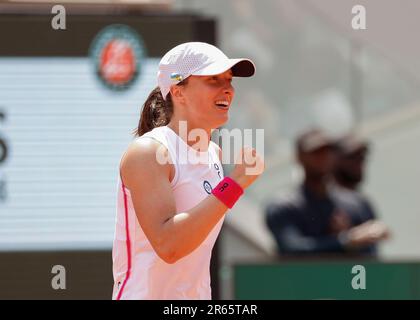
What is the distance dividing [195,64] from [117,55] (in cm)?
293

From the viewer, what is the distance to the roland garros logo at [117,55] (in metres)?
6.61

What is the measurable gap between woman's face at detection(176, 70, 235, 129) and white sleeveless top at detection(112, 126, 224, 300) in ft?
0.31

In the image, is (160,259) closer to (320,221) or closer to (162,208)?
(162,208)

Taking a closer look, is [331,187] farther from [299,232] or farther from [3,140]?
[3,140]

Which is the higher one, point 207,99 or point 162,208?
point 207,99

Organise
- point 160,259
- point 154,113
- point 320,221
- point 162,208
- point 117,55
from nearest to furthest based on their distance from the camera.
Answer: point 162,208
point 160,259
point 154,113
point 117,55
point 320,221

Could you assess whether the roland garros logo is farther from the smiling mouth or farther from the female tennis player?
the smiling mouth

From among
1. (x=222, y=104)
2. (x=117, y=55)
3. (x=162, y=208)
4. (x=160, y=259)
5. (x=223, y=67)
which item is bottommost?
(x=160, y=259)

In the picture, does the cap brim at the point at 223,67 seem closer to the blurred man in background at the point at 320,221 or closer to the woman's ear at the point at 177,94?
the woman's ear at the point at 177,94

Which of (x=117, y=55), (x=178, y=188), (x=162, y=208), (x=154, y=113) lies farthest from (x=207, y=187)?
(x=117, y=55)

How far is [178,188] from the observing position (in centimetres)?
370

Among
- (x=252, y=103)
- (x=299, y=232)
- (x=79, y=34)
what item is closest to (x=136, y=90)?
(x=79, y=34)

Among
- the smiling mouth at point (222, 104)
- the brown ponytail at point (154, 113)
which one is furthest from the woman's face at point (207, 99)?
the brown ponytail at point (154, 113)

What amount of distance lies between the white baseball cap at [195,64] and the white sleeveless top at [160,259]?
18 centimetres
